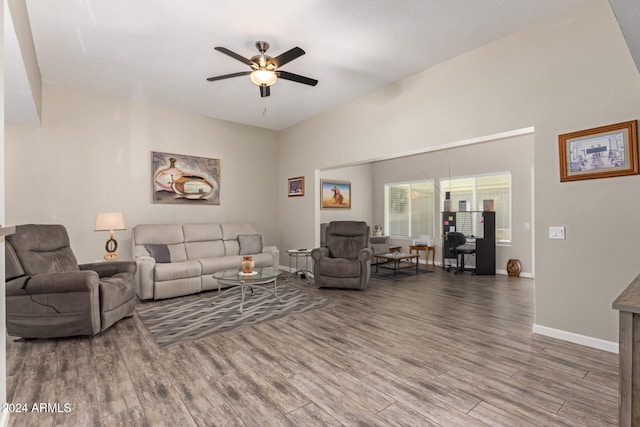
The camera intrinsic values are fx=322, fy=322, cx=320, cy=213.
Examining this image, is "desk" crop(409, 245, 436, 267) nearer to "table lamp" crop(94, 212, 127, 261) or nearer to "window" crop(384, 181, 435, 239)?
Answer: "window" crop(384, 181, 435, 239)

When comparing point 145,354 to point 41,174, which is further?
point 41,174

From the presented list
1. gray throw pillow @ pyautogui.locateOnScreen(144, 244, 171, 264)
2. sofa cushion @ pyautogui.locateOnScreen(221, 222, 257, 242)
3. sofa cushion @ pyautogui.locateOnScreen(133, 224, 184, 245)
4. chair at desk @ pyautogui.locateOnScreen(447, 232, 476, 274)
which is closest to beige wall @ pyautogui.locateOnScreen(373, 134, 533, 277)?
chair at desk @ pyautogui.locateOnScreen(447, 232, 476, 274)

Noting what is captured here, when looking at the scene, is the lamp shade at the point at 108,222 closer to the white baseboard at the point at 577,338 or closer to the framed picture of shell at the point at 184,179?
the framed picture of shell at the point at 184,179

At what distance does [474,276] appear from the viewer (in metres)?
6.26

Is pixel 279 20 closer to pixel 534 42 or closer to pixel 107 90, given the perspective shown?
pixel 534 42

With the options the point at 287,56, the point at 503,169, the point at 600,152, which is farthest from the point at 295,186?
the point at 600,152

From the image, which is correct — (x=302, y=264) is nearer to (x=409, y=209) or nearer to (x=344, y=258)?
(x=344, y=258)

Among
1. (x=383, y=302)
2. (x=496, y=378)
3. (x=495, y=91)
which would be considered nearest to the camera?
(x=496, y=378)

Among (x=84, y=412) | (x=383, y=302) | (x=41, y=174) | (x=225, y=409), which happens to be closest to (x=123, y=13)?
(x=41, y=174)

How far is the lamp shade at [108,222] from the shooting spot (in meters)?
4.38

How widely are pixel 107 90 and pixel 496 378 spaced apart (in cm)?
585

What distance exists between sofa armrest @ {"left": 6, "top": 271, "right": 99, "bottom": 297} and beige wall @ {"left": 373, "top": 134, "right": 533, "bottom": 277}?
5.60 metres

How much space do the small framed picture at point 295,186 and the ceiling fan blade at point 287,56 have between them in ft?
10.4

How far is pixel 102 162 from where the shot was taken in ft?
16.2
